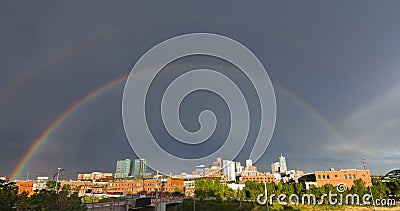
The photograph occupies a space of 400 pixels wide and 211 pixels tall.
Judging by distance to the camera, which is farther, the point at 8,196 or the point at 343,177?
the point at 343,177

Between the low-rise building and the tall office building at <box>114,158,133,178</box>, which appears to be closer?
the low-rise building

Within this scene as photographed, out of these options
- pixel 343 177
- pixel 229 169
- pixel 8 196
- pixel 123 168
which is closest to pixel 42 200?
pixel 8 196

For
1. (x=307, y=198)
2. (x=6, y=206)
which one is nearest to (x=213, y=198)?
(x=307, y=198)

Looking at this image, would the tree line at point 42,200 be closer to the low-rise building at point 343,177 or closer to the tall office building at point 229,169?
the low-rise building at point 343,177

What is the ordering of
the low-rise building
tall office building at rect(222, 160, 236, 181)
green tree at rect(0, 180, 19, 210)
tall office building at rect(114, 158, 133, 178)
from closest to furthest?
green tree at rect(0, 180, 19, 210)
the low-rise building
tall office building at rect(114, 158, 133, 178)
tall office building at rect(222, 160, 236, 181)

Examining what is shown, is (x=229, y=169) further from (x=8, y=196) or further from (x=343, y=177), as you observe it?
(x=8, y=196)

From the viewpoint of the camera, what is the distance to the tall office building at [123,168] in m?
92.3

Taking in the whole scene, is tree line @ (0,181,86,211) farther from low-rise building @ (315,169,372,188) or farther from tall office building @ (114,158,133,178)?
tall office building @ (114,158,133,178)

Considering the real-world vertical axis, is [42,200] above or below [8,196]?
below

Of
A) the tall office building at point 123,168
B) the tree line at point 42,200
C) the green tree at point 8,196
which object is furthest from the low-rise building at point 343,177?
the tall office building at point 123,168

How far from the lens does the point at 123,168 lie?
9562 centimetres

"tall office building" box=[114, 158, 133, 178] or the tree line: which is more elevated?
"tall office building" box=[114, 158, 133, 178]

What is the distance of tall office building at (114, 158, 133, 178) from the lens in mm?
92312

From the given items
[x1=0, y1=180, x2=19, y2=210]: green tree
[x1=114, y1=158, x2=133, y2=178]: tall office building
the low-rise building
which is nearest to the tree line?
[x1=0, y1=180, x2=19, y2=210]: green tree
